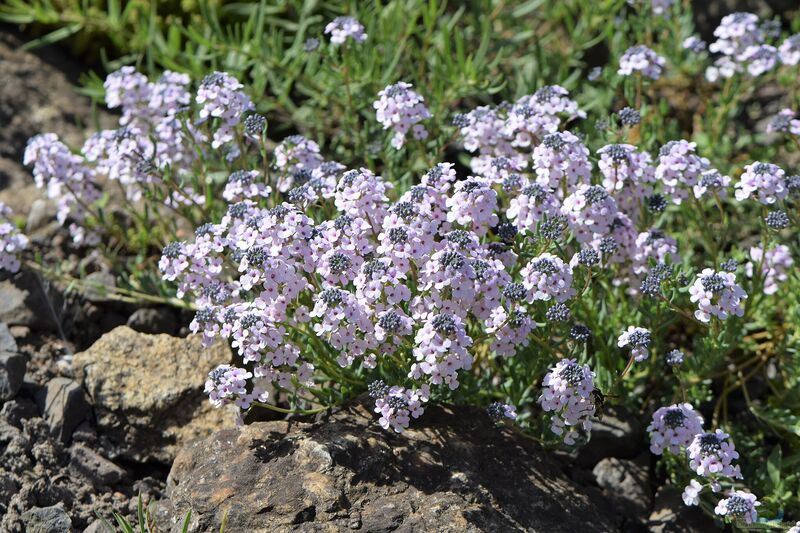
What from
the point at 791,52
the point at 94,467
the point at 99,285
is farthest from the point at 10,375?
the point at 791,52

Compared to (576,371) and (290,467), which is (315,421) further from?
(576,371)

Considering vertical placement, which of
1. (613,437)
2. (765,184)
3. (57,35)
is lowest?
(613,437)

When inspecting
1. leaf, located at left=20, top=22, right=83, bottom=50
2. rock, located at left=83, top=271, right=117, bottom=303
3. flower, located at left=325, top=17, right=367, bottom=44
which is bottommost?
rock, located at left=83, top=271, right=117, bottom=303

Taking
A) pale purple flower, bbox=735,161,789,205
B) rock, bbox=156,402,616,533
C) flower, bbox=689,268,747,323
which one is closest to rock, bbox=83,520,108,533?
rock, bbox=156,402,616,533

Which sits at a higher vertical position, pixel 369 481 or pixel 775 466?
pixel 369 481

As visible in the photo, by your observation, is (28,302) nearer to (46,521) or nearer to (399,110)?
(46,521)

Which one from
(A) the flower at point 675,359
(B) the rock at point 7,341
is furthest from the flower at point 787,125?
(B) the rock at point 7,341

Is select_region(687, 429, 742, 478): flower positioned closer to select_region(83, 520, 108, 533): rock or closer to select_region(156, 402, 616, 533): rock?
select_region(156, 402, 616, 533): rock
